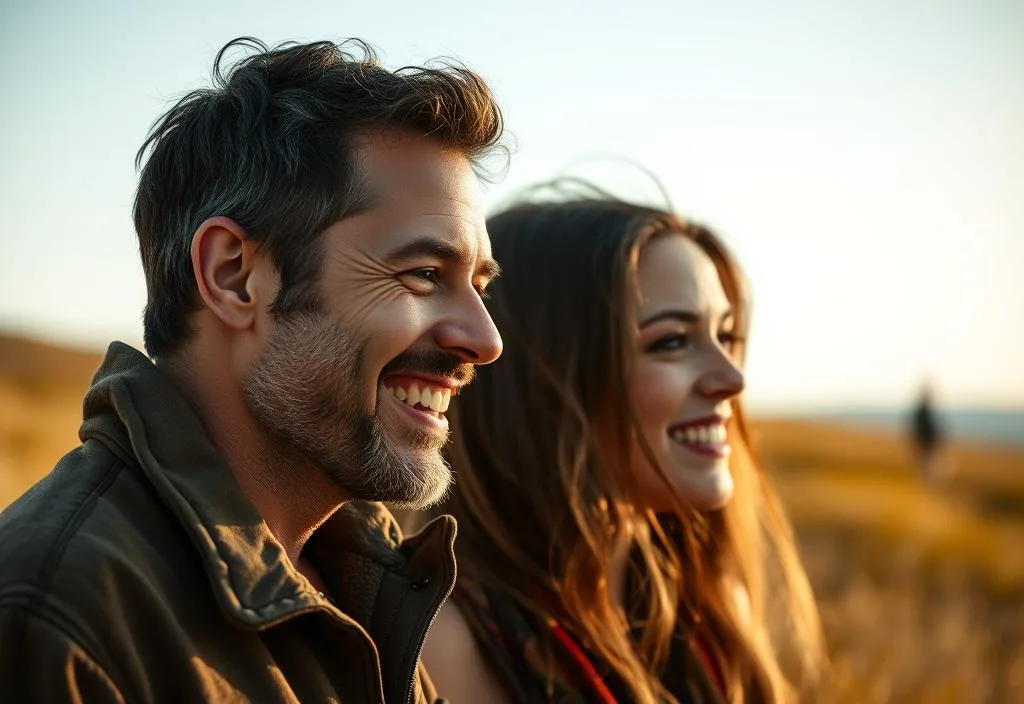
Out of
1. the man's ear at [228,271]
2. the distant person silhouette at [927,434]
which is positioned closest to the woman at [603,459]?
the man's ear at [228,271]

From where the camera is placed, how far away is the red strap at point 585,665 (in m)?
3.50

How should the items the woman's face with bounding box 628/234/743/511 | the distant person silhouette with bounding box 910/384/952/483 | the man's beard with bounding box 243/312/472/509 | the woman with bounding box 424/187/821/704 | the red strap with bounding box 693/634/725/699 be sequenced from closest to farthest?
the man's beard with bounding box 243/312/472/509, the woman with bounding box 424/187/821/704, the woman's face with bounding box 628/234/743/511, the red strap with bounding box 693/634/725/699, the distant person silhouette with bounding box 910/384/952/483

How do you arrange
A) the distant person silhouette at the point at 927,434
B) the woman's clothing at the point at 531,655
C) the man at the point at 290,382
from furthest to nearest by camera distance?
the distant person silhouette at the point at 927,434 < the woman's clothing at the point at 531,655 < the man at the point at 290,382

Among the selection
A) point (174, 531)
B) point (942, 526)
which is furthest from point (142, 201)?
point (942, 526)

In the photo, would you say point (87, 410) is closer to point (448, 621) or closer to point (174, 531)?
point (174, 531)

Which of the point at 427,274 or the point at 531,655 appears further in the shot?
the point at 531,655

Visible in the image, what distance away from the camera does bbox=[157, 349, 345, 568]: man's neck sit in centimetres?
243

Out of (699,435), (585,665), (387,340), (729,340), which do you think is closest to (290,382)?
(387,340)

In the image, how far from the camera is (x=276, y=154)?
2531mm

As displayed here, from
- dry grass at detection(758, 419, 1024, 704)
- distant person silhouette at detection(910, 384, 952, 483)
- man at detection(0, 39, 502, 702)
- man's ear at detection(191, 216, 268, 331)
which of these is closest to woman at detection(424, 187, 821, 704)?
man at detection(0, 39, 502, 702)

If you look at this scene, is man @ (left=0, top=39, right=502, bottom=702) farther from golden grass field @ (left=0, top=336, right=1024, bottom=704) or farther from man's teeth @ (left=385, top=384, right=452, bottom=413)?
golden grass field @ (left=0, top=336, right=1024, bottom=704)

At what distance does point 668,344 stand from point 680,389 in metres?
0.19

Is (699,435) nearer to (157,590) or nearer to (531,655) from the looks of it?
(531,655)

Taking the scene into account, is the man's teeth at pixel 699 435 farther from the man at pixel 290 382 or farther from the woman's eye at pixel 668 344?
the man at pixel 290 382
